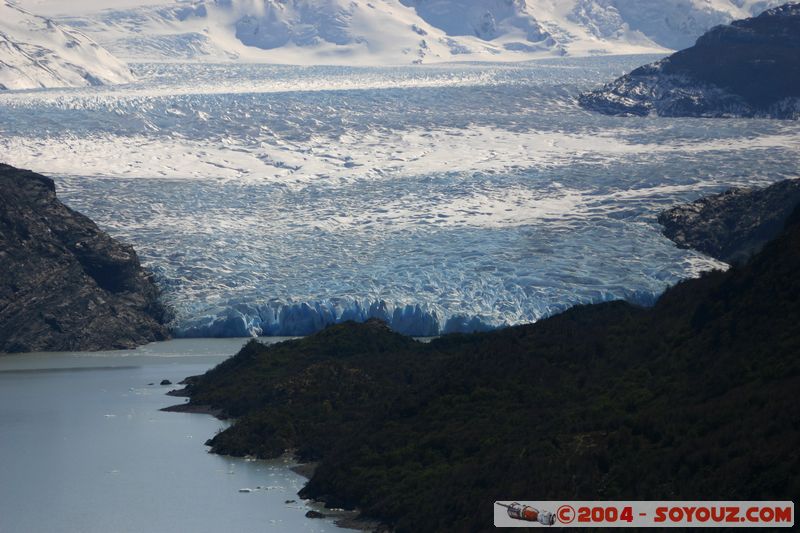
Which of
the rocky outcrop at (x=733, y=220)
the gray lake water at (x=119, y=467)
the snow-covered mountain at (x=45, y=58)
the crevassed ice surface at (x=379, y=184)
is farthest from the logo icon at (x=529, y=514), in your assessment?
the snow-covered mountain at (x=45, y=58)

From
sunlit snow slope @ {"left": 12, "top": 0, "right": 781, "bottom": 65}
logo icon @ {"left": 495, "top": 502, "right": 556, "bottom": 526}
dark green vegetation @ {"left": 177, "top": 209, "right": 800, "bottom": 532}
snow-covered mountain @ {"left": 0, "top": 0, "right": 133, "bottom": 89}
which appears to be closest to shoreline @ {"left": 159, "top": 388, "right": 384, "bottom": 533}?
dark green vegetation @ {"left": 177, "top": 209, "right": 800, "bottom": 532}

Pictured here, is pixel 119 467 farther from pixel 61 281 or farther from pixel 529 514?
pixel 61 281

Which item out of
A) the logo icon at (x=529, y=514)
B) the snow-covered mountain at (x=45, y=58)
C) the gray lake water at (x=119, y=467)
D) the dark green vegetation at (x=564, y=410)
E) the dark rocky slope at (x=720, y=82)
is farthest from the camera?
the dark rocky slope at (x=720, y=82)

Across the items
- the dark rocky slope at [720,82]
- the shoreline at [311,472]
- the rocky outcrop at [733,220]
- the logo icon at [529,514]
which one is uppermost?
the dark rocky slope at [720,82]

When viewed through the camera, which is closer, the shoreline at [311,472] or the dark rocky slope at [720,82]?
the shoreline at [311,472]

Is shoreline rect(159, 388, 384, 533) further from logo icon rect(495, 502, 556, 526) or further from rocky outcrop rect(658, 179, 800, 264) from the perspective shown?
rocky outcrop rect(658, 179, 800, 264)

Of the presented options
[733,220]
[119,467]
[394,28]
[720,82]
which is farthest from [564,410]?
[394,28]

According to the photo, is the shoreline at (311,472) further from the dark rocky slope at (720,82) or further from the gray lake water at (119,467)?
the dark rocky slope at (720,82)

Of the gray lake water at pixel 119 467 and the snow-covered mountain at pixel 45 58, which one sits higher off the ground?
the snow-covered mountain at pixel 45 58
